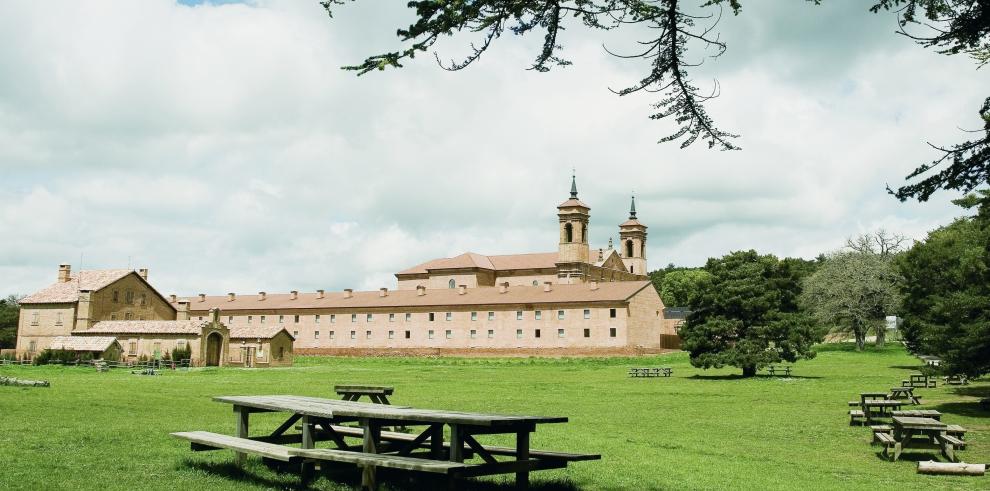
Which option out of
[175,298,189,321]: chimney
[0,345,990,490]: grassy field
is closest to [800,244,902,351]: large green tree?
[0,345,990,490]: grassy field

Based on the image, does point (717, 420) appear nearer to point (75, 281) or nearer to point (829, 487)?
point (829, 487)

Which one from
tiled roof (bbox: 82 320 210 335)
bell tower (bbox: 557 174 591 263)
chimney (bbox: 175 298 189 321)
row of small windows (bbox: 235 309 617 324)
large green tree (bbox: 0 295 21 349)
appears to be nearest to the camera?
tiled roof (bbox: 82 320 210 335)

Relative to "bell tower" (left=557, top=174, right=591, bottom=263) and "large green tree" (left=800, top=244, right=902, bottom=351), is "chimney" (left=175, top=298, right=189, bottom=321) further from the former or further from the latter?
Answer: "large green tree" (left=800, top=244, right=902, bottom=351)

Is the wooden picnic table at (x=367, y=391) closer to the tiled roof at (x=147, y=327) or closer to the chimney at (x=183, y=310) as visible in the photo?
the tiled roof at (x=147, y=327)

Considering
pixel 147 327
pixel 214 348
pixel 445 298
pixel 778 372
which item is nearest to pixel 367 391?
pixel 778 372

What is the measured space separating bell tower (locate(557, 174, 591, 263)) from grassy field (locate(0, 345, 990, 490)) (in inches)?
2399

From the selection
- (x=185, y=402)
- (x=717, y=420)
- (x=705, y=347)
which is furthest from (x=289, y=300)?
(x=717, y=420)

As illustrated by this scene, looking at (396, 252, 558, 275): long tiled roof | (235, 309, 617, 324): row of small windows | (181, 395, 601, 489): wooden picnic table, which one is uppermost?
(396, 252, 558, 275): long tiled roof

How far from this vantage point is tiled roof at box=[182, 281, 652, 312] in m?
73.9

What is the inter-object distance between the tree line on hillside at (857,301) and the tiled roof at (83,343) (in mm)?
41795

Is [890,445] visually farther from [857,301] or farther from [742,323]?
[857,301]

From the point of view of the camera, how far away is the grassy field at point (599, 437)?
9945 millimetres

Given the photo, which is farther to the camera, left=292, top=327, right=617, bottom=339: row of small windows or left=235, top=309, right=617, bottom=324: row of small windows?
left=235, top=309, right=617, bottom=324: row of small windows

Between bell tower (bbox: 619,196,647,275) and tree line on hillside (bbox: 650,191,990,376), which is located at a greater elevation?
bell tower (bbox: 619,196,647,275)
